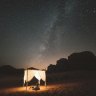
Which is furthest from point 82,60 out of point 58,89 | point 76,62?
point 58,89

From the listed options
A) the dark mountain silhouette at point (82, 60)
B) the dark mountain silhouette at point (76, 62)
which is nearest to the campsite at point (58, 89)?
the dark mountain silhouette at point (82, 60)

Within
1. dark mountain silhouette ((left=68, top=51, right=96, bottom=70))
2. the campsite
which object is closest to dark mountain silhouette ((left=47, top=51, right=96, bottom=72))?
dark mountain silhouette ((left=68, top=51, right=96, bottom=70))

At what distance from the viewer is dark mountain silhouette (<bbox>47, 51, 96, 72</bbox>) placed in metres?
54.8

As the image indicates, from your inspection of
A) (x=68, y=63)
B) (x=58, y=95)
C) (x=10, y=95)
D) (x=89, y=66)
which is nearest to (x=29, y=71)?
(x=10, y=95)

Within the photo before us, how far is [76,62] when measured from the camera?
57.7m

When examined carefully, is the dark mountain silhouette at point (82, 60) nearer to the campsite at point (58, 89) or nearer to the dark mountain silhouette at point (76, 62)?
the dark mountain silhouette at point (76, 62)

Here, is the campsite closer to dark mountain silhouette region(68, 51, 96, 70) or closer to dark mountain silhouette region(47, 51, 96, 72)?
dark mountain silhouette region(68, 51, 96, 70)

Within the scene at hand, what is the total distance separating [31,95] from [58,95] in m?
2.23

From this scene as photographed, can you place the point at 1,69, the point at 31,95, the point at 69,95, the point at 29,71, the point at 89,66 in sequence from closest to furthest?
1. the point at 69,95
2. the point at 31,95
3. the point at 29,71
4. the point at 89,66
5. the point at 1,69

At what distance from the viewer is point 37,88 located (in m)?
20.4

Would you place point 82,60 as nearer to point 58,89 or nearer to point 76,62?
point 76,62

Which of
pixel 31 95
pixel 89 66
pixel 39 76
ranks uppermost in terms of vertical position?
pixel 89 66

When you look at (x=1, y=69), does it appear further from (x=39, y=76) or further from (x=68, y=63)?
(x=39, y=76)

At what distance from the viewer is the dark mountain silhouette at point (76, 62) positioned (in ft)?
180
